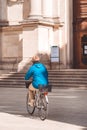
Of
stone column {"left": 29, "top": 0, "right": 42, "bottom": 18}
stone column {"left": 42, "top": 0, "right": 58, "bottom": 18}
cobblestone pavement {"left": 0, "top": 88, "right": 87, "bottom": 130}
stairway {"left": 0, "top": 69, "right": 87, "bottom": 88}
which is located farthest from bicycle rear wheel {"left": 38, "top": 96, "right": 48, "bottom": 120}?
stone column {"left": 42, "top": 0, "right": 58, "bottom": 18}

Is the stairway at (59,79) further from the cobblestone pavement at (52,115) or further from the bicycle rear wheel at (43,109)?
the bicycle rear wheel at (43,109)

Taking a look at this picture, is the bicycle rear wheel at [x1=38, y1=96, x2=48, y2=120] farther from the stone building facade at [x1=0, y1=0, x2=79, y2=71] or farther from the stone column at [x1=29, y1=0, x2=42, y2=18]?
the stone column at [x1=29, y1=0, x2=42, y2=18]

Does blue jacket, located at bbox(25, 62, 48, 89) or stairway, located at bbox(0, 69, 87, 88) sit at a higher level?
blue jacket, located at bbox(25, 62, 48, 89)

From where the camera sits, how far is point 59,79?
25891 mm

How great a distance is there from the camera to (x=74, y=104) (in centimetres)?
1738

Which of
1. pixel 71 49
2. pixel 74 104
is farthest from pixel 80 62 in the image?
pixel 74 104

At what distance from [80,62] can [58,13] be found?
338 centimetres

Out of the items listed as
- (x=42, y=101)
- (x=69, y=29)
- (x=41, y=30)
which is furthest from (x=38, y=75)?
(x=69, y=29)

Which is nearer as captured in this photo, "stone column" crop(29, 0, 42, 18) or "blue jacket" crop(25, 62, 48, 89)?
"blue jacket" crop(25, 62, 48, 89)

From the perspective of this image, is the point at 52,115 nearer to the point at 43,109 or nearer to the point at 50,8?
the point at 43,109

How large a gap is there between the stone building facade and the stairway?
4.18 feet

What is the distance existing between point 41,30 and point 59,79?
3.53 m

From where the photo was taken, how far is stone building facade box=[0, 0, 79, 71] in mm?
28250

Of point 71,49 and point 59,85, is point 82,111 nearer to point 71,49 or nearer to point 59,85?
point 59,85
